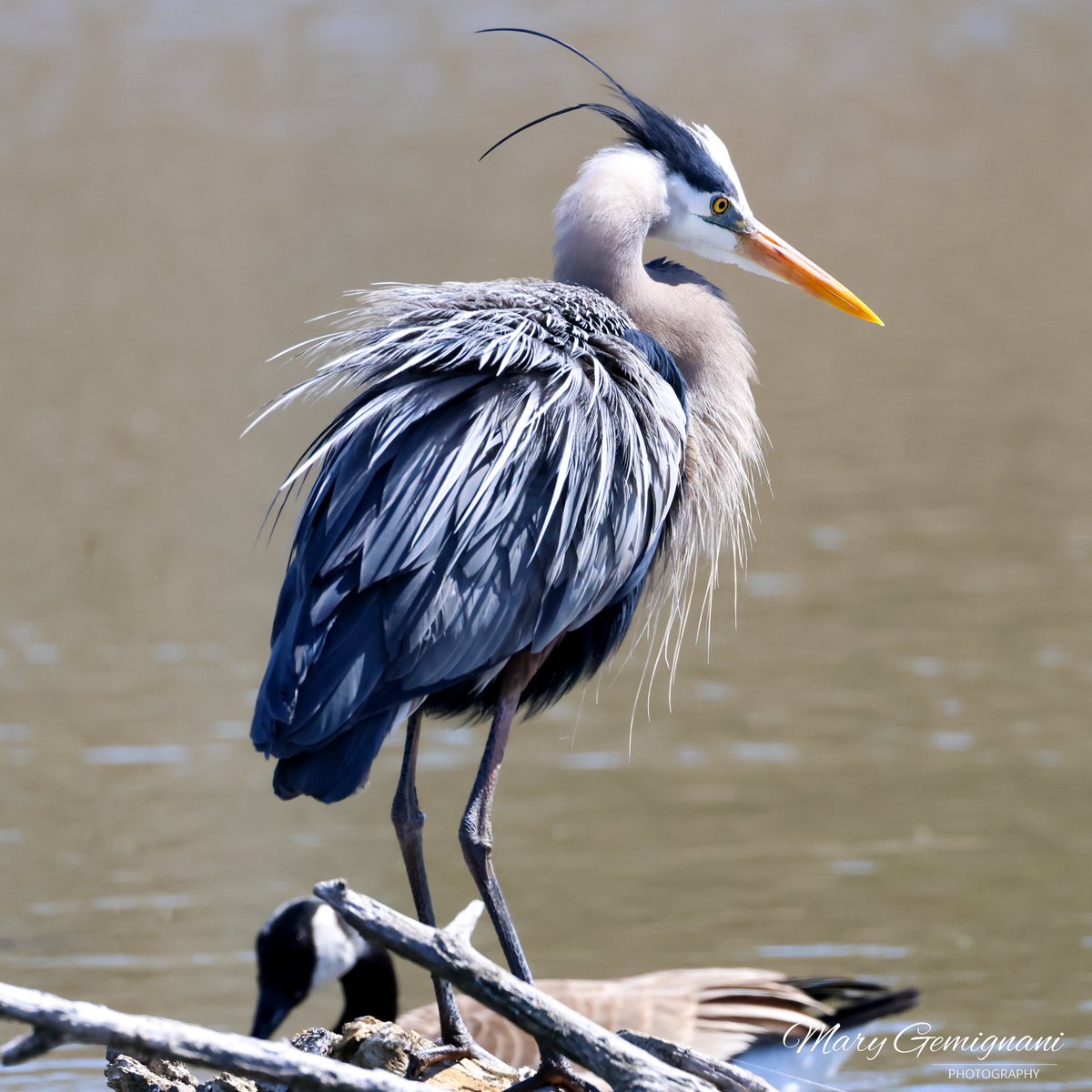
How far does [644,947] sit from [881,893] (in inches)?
34.3

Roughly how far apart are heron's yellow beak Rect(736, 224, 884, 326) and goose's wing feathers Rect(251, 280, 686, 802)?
2.25 feet

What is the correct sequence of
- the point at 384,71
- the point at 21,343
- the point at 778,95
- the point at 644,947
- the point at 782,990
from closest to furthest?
the point at 782,990 → the point at 644,947 → the point at 21,343 → the point at 778,95 → the point at 384,71

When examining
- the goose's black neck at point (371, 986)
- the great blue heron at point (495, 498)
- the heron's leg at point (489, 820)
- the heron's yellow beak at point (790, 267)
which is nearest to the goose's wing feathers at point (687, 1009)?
the goose's black neck at point (371, 986)

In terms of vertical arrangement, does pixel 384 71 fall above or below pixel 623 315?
above

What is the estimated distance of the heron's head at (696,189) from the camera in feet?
14.9

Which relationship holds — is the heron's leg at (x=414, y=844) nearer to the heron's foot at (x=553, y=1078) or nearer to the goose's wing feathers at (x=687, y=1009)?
the heron's foot at (x=553, y=1078)

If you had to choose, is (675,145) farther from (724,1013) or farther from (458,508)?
(724,1013)

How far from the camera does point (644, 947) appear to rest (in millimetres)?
6172

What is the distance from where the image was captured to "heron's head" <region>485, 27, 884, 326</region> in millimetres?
4531

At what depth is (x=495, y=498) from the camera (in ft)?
12.4

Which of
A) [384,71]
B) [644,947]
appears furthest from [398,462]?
[384,71]

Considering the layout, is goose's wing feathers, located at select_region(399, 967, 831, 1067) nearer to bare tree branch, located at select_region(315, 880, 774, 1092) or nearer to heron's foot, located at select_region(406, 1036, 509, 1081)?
heron's foot, located at select_region(406, 1036, 509, 1081)

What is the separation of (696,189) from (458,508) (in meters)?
1.24

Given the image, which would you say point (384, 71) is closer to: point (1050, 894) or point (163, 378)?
point (163, 378)
